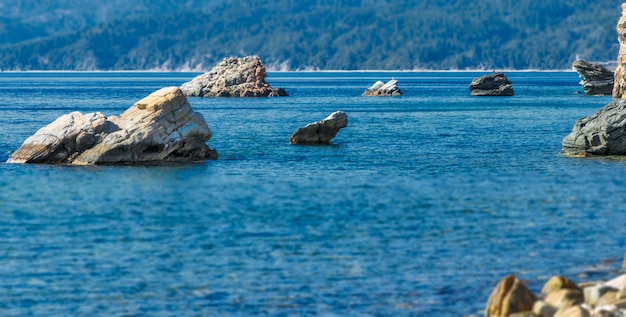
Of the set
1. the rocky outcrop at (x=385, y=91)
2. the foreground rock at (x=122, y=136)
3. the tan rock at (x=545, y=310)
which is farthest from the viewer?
the rocky outcrop at (x=385, y=91)

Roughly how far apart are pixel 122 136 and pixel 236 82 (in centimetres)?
11851

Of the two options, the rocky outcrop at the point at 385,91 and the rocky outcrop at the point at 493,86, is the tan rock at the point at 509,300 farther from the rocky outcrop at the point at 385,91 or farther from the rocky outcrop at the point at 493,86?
the rocky outcrop at the point at 385,91

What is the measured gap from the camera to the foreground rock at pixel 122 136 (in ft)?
181

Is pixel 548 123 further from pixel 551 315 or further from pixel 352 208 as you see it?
pixel 551 315

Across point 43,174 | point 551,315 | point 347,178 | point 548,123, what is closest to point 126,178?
point 43,174

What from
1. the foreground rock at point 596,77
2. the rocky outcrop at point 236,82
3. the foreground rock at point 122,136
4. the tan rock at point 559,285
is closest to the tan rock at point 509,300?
the tan rock at point 559,285

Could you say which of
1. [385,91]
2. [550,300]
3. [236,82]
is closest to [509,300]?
[550,300]

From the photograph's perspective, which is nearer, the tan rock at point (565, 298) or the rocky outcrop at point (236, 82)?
the tan rock at point (565, 298)

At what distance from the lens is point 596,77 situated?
15500cm

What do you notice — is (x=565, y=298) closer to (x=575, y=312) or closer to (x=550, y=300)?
(x=550, y=300)

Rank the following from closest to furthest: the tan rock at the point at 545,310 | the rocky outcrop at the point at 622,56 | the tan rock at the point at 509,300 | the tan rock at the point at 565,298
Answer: the tan rock at the point at 545,310 → the tan rock at the point at 565,298 → the tan rock at the point at 509,300 → the rocky outcrop at the point at 622,56

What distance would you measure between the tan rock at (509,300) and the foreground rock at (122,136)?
1312 inches

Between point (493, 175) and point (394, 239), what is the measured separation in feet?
62.9

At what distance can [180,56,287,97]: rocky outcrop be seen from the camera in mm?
171000
